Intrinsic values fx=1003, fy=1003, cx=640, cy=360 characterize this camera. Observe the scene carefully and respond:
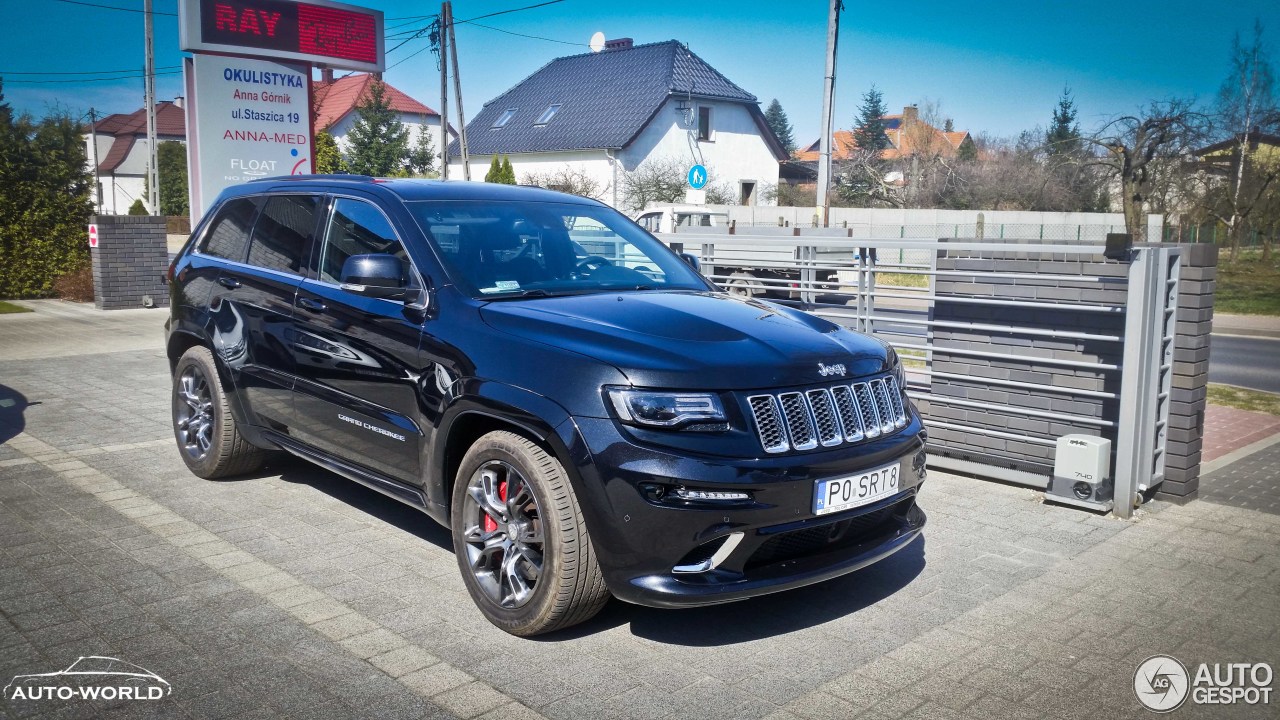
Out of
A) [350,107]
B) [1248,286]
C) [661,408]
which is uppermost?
[350,107]

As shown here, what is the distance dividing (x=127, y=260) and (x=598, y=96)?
3156 cm

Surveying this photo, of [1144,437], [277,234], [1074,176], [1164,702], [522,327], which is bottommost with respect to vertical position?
[1164,702]

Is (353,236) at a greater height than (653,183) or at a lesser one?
lesser

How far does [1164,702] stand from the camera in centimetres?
358

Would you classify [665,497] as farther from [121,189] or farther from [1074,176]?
[121,189]

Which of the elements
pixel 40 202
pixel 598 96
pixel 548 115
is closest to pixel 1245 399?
pixel 40 202

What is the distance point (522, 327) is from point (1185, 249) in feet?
14.2

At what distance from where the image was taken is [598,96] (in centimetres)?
4653

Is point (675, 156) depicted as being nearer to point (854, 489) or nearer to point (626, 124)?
point (626, 124)

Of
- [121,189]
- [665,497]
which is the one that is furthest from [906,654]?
[121,189]

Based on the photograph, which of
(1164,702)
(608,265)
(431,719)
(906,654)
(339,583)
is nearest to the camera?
(431,719)

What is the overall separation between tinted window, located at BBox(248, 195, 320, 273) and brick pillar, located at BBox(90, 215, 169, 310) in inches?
510

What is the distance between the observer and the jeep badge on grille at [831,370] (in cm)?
402

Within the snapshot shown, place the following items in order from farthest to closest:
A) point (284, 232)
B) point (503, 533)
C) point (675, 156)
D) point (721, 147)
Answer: point (721, 147), point (675, 156), point (284, 232), point (503, 533)
